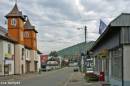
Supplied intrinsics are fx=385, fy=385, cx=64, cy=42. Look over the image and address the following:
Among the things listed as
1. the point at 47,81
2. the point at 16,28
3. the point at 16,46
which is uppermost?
the point at 16,28

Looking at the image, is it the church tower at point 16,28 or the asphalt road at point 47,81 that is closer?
the asphalt road at point 47,81

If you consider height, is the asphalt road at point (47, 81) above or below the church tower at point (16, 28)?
below

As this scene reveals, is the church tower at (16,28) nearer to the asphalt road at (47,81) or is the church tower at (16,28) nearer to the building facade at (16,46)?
the building facade at (16,46)

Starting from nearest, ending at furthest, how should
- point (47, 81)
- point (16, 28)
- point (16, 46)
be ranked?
1. point (47, 81)
2. point (16, 46)
3. point (16, 28)

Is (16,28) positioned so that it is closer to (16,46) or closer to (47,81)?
(16,46)

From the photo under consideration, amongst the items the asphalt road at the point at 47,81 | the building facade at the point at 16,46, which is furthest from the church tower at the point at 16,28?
the asphalt road at the point at 47,81

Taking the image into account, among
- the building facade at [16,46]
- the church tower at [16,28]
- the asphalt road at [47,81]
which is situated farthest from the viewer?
the church tower at [16,28]

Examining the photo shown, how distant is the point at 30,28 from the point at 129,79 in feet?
287

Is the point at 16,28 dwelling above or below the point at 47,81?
above

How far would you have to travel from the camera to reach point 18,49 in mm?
81562

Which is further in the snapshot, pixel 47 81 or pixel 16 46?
pixel 16 46

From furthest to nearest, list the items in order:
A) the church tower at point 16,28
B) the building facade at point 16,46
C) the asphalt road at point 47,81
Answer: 1. the church tower at point 16,28
2. the building facade at point 16,46
3. the asphalt road at point 47,81

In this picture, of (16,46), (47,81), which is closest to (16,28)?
(16,46)

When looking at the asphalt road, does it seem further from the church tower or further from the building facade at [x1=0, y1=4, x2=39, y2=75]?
the church tower
